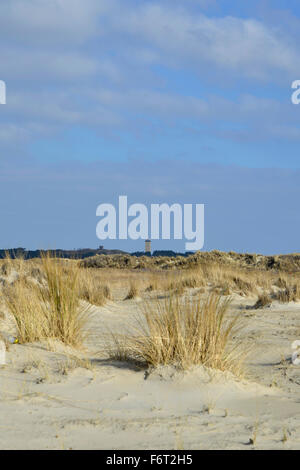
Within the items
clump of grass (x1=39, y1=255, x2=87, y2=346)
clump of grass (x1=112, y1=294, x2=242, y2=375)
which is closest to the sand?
clump of grass (x1=112, y1=294, x2=242, y2=375)

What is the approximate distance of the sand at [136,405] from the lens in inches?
136

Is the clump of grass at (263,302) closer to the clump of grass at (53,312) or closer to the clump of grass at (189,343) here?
the clump of grass at (53,312)

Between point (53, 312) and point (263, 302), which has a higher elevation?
point (53, 312)

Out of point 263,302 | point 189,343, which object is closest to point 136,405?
point 189,343

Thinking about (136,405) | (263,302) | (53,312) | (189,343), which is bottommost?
(136,405)

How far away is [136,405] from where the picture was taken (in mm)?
4176

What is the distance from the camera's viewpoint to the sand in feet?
11.3

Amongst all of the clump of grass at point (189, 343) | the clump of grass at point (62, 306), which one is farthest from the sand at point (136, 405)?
the clump of grass at point (62, 306)

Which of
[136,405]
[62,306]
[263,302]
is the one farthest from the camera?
[263,302]

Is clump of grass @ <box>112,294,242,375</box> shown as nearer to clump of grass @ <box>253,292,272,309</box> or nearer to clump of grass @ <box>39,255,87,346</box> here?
clump of grass @ <box>39,255,87,346</box>

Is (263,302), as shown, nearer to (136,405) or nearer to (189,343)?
(189,343)

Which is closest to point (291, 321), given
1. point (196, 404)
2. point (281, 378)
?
point (281, 378)

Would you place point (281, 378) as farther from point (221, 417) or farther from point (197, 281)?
point (197, 281)
